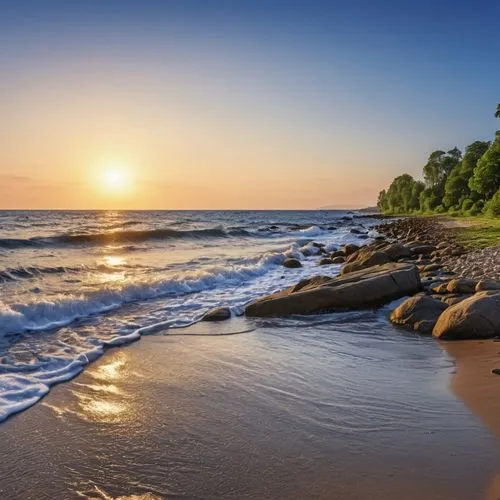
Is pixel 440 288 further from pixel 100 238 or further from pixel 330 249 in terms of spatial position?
pixel 100 238

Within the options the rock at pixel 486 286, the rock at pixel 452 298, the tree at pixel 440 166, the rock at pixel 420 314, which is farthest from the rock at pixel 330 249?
the tree at pixel 440 166

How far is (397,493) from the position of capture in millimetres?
3172

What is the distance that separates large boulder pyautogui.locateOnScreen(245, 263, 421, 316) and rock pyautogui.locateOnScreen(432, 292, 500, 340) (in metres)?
2.61

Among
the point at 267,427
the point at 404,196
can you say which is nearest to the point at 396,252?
the point at 267,427

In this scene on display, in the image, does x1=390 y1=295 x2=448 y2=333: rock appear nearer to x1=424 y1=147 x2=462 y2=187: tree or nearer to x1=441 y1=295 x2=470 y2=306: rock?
x1=441 y1=295 x2=470 y2=306: rock

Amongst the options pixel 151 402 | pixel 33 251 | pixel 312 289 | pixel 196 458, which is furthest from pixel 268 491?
pixel 33 251

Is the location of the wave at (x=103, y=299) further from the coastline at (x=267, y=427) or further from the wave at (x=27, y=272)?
the wave at (x=27, y=272)

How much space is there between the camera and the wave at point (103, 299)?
903cm

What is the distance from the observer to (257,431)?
4.26 m

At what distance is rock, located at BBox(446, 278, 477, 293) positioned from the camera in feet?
32.6

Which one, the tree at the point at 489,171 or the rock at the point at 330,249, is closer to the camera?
the rock at the point at 330,249

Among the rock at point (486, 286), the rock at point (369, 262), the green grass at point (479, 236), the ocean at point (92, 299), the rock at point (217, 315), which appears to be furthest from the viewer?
the green grass at point (479, 236)

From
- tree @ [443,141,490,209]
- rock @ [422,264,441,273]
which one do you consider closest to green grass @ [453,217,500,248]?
rock @ [422,264,441,273]

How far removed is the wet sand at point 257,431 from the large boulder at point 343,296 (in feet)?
10.2
